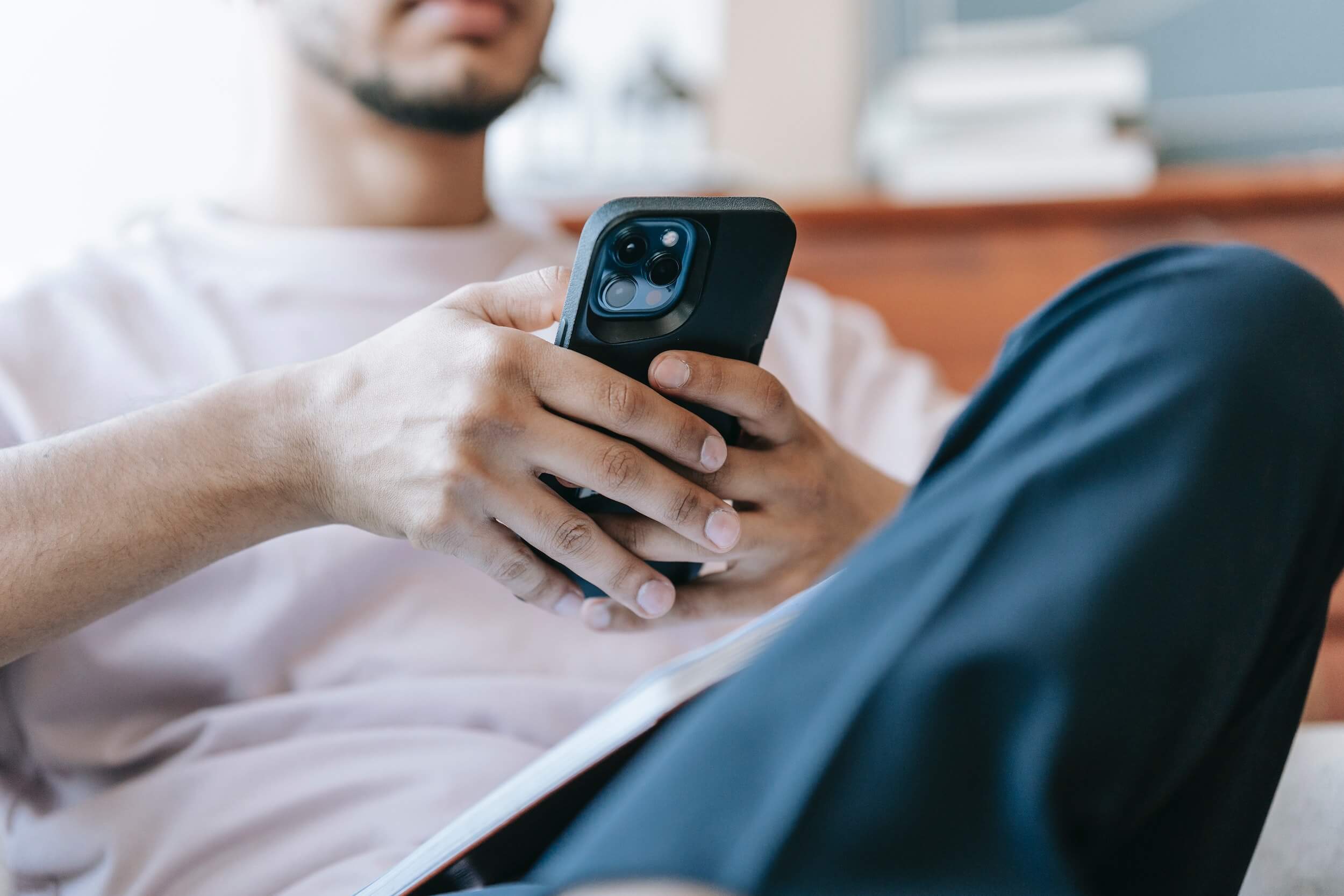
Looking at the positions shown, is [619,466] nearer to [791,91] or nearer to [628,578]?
[628,578]

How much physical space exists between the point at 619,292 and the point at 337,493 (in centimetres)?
17

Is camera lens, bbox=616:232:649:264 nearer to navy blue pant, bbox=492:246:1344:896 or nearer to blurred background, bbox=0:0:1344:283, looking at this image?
navy blue pant, bbox=492:246:1344:896

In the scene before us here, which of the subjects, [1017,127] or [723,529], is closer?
[723,529]

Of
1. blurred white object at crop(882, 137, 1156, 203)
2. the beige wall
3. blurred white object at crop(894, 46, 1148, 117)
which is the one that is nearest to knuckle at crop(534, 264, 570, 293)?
blurred white object at crop(882, 137, 1156, 203)

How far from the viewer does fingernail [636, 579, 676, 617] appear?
51cm

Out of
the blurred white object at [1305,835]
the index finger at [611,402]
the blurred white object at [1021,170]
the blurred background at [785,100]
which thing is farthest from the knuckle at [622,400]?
the blurred white object at [1021,170]

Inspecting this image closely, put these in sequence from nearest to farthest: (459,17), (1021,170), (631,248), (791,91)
Result: 1. (631,248)
2. (459,17)
3. (1021,170)
4. (791,91)

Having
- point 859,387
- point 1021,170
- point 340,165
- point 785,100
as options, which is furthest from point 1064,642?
point 785,100

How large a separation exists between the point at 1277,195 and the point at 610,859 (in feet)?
3.51

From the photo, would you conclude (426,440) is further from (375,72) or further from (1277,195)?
(1277,195)

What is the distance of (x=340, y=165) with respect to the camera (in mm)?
813

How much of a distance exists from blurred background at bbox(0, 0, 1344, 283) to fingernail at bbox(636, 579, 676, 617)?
65cm

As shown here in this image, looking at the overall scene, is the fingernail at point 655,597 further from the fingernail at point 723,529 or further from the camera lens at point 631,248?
the camera lens at point 631,248

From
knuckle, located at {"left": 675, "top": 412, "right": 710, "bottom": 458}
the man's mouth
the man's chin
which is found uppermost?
the man's mouth
